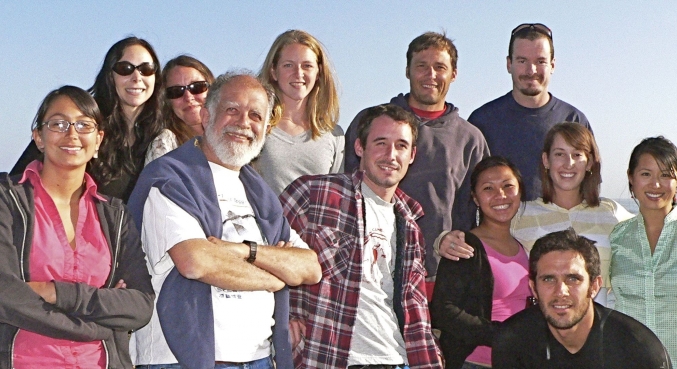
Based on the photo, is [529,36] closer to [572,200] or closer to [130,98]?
[572,200]

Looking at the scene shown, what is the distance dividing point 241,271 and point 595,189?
341 cm

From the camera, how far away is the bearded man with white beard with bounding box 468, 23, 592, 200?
748 cm

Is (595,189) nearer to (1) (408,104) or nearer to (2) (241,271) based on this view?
(1) (408,104)

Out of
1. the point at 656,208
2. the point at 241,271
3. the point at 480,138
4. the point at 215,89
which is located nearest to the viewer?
the point at 241,271

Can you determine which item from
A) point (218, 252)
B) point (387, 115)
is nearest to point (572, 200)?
point (387, 115)

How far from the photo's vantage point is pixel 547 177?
6.91 metres

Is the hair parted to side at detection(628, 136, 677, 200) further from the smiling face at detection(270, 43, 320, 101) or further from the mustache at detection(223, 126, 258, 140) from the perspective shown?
the mustache at detection(223, 126, 258, 140)

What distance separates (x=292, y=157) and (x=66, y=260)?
8.97ft

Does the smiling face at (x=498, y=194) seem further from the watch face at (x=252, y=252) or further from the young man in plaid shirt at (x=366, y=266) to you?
the watch face at (x=252, y=252)

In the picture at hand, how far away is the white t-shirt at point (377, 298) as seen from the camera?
561cm

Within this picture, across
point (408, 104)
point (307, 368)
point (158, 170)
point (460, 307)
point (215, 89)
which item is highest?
point (408, 104)

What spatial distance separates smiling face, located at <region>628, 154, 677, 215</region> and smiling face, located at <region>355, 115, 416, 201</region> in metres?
1.92

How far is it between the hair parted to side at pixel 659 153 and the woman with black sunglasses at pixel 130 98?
383 centimetres

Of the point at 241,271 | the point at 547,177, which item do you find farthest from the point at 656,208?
the point at 241,271
